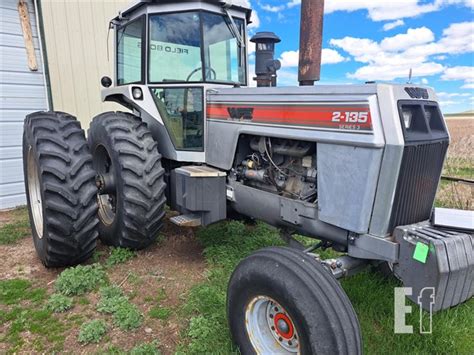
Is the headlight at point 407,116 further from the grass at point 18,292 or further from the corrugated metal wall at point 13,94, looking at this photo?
the corrugated metal wall at point 13,94

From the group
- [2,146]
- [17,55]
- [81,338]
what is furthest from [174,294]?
[17,55]

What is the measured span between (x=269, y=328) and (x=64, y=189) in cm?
194

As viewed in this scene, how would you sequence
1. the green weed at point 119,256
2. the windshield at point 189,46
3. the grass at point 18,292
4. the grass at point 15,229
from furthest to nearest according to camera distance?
the grass at point 15,229, the green weed at point 119,256, the windshield at point 189,46, the grass at point 18,292

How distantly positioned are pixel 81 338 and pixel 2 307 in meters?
0.89

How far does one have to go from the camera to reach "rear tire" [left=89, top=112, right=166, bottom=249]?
126 inches

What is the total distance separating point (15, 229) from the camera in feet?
15.1

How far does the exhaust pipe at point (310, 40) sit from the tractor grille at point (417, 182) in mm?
2594

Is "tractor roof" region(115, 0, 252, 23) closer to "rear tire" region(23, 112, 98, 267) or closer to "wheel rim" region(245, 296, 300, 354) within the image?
"rear tire" region(23, 112, 98, 267)

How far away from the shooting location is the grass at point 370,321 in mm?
2283

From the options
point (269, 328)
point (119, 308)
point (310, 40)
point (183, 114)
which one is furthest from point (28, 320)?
point (310, 40)

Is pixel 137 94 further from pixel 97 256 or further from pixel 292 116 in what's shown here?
pixel 292 116

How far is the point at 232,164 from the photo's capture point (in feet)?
10.2

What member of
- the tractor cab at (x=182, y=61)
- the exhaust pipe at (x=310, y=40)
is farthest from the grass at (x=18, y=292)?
the exhaust pipe at (x=310, y=40)

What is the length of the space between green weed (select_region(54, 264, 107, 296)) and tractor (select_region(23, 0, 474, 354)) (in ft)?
0.44
